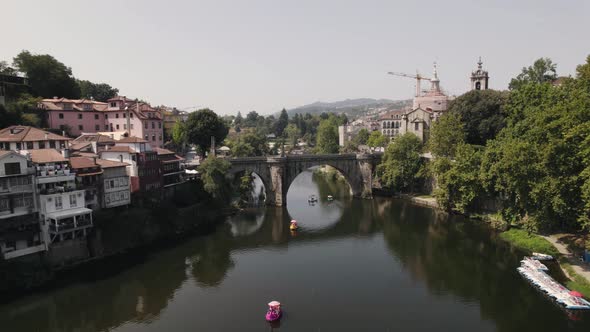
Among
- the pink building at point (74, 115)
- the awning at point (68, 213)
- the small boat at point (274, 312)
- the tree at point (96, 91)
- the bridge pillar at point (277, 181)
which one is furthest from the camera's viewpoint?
the tree at point (96, 91)

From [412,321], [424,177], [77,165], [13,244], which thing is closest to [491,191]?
[424,177]

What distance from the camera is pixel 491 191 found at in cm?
5284

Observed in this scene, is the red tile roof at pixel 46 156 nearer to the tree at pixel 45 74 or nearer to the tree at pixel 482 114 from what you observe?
the tree at pixel 45 74

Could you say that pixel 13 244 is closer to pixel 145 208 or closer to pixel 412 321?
pixel 145 208

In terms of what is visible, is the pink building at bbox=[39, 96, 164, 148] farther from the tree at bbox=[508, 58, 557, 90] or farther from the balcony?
the tree at bbox=[508, 58, 557, 90]

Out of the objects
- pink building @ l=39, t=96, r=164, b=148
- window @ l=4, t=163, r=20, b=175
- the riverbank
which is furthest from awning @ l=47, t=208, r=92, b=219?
the riverbank

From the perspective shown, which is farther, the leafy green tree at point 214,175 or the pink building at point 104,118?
the pink building at point 104,118

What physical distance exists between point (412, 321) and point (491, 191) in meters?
29.0

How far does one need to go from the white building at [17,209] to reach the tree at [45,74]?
1556 inches

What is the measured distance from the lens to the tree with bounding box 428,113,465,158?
67.1m

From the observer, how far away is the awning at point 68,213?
3731 centimetres

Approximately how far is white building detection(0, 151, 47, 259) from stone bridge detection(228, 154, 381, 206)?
3057 centimetres

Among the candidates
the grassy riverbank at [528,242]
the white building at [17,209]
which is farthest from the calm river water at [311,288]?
the white building at [17,209]

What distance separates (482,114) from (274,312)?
57.5m
